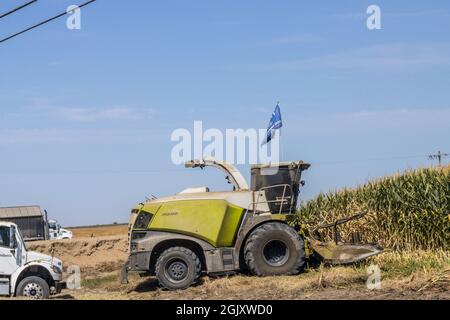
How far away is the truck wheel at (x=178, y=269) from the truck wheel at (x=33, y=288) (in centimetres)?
279

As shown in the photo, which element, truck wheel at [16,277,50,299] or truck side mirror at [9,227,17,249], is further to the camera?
truck side mirror at [9,227,17,249]

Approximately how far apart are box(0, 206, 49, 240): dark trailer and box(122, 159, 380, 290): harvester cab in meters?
23.0

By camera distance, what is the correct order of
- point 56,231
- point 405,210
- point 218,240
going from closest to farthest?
1. point 218,240
2. point 405,210
3. point 56,231

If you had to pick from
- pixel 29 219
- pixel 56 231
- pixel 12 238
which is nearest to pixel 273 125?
pixel 12 238

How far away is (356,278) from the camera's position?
17.8m

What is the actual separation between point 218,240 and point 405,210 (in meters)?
6.98

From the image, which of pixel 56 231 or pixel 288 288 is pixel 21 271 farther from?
pixel 56 231

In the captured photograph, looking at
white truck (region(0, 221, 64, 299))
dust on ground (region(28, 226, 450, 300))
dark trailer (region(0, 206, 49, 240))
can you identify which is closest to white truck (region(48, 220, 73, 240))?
dark trailer (region(0, 206, 49, 240))

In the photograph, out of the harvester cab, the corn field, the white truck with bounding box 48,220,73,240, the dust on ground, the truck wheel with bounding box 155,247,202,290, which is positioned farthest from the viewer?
the white truck with bounding box 48,220,73,240

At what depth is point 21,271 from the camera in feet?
63.1

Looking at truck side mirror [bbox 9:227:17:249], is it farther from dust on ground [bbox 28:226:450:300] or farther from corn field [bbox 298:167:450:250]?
corn field [bbox 298:167:450:250]

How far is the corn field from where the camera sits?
2261 centimetres
